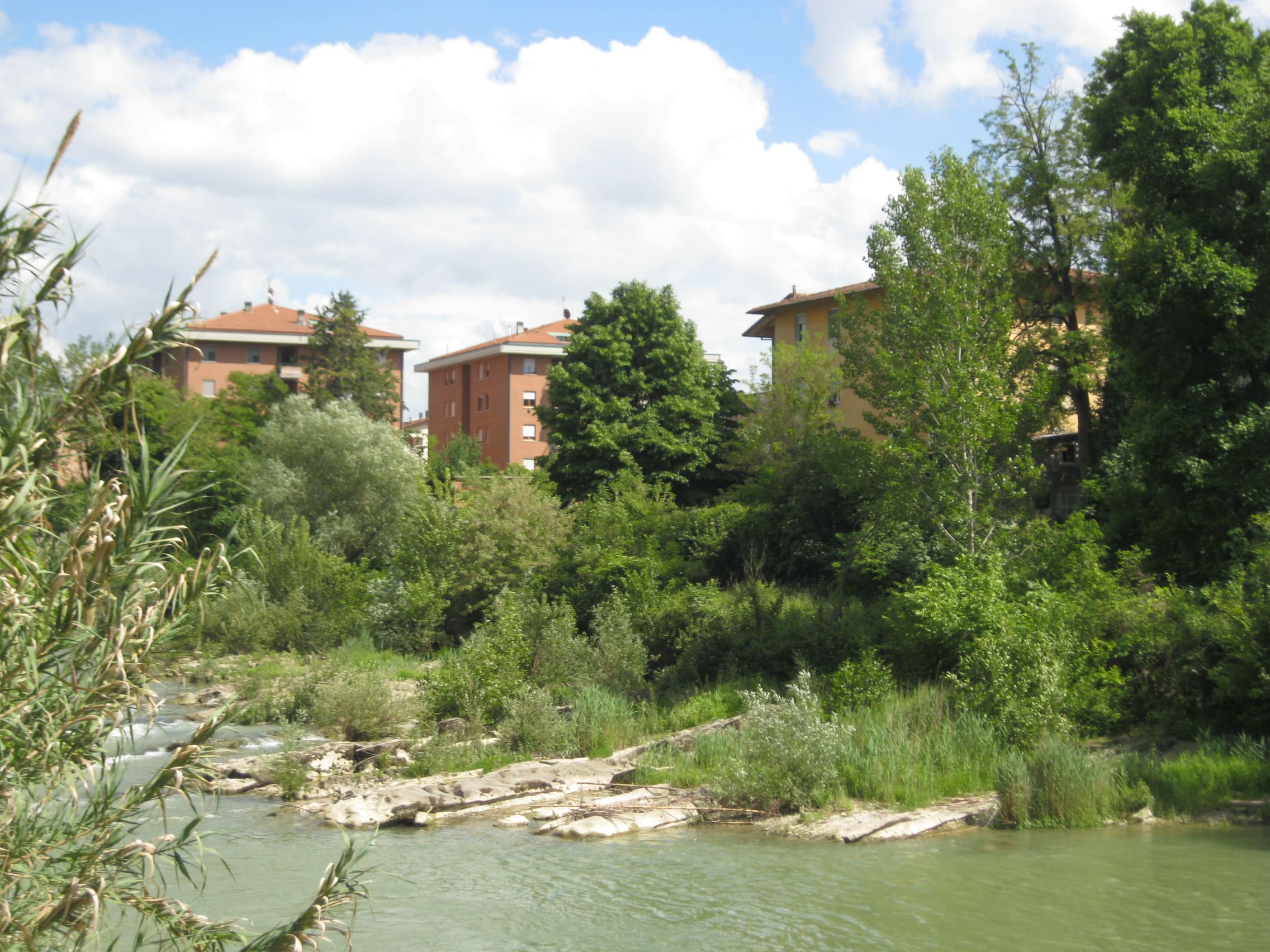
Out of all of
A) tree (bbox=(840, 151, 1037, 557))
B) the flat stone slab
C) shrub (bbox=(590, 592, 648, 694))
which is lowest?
the flat stone slab

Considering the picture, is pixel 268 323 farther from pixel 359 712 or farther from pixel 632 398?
pixel 359 712

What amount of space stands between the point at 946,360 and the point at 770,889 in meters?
12.5

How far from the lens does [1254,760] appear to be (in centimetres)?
1642

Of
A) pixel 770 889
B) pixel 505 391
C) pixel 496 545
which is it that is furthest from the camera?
pixel 505 391

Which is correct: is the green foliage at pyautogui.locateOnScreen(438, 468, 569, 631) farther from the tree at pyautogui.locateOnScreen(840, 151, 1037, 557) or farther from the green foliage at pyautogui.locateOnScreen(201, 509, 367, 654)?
the tree at pyautogui.locateOnScreen(840, 151, 1037, 557)

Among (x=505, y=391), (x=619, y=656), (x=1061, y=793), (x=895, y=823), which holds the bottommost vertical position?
(x=895, y=823)

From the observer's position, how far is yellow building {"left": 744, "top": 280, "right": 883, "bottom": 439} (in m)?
49.8

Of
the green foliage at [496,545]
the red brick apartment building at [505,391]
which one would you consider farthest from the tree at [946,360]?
the red brick apartment building at [505,391]

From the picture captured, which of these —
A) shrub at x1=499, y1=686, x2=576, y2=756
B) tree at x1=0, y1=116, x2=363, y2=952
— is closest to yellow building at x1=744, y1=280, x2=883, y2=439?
shrub at x1=499, y1=686, x2=576, y2=756

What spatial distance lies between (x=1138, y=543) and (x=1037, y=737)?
877 centimetres

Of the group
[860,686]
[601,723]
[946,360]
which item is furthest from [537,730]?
[946,360]

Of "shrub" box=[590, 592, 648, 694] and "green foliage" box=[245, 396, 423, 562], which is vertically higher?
"green foliage" box=[245, 396, 423, 562]

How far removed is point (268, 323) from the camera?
262ft

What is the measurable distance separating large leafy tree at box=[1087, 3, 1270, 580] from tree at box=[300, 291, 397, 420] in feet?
139
